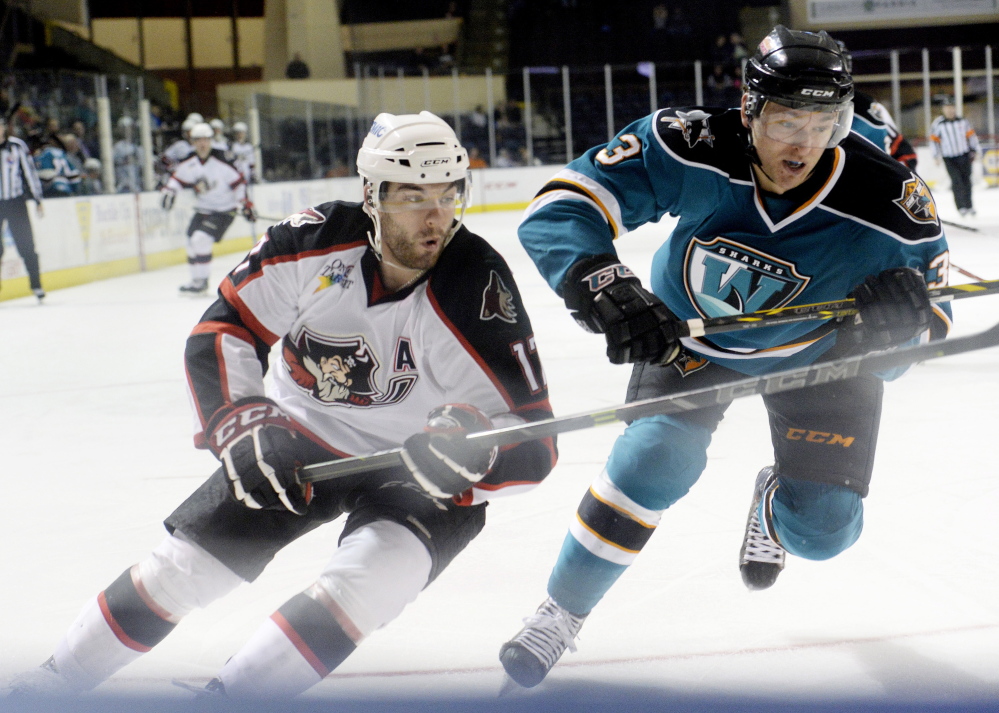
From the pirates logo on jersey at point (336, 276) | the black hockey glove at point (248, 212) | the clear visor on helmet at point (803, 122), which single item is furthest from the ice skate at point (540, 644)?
the black hockey glove at point (248, 212)

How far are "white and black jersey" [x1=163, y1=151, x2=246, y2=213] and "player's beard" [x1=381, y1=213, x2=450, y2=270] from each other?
6.49 metres

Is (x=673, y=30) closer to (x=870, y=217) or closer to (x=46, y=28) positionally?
(x=46, y=28)

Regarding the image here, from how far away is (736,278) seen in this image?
1.85 meters

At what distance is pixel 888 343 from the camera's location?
1.72 metres

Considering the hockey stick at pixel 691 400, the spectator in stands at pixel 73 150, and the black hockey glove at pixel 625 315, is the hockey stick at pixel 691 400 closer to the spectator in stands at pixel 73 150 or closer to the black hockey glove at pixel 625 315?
the black hockey glove at pixel 625 315

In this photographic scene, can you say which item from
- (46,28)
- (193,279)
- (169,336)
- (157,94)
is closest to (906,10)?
(157,94)

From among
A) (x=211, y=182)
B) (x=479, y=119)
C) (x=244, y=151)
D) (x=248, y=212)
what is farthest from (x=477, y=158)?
(x=211, y=182)

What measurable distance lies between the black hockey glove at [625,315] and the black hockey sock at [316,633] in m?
0.58

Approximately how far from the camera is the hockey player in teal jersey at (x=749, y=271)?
1677 millimetres

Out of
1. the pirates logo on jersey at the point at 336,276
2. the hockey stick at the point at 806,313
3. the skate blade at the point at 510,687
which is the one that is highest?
the pirates logo on jersey at the point at 336,276

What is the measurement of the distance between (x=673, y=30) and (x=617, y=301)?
1808 cm

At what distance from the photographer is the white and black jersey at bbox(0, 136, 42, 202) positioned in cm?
696

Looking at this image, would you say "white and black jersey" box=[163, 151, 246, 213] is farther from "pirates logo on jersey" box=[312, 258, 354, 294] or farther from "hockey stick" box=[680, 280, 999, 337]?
"hockey stick" box=[680, 280, 999, 337]

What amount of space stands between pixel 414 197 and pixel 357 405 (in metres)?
0.33
